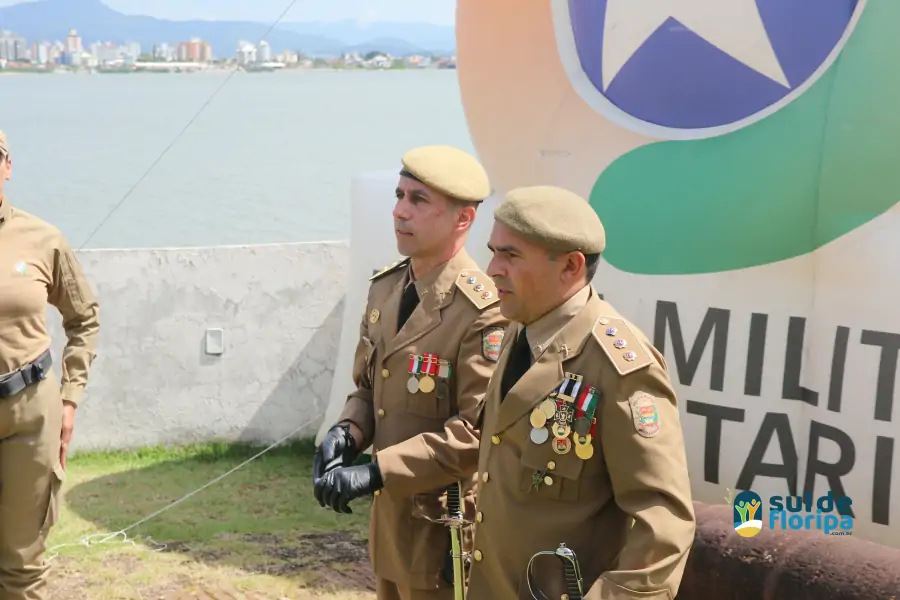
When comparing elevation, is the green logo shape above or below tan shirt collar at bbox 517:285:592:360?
above

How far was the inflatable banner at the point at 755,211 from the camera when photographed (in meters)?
3.42

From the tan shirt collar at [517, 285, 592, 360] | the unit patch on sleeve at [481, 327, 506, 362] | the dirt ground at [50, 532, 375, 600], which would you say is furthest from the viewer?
the dirt ground at [50, 532, 375, 600]

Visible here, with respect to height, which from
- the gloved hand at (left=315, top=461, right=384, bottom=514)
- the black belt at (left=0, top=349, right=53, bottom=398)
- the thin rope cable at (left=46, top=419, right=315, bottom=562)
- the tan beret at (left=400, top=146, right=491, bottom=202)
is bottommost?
the thin rope cable at (left=46, top=419, right=315, bottom=562)

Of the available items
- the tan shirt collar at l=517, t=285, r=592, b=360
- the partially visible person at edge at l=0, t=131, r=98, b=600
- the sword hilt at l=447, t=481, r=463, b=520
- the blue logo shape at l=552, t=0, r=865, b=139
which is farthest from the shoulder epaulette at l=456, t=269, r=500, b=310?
the blue logo shape at l=552, t=0, r=865, b=139

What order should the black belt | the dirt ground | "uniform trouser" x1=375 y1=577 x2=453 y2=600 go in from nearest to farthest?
"uniform trouser" x1=375 y1=577 x2=453 y2=600
the black belt
the dirt ground

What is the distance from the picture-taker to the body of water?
7.95 metres

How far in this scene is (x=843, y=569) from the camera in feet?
8.70

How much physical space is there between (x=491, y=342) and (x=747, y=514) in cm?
132

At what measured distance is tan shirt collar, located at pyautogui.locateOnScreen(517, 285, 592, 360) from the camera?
1957mm

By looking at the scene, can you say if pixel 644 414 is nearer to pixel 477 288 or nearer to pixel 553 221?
pixel 553 221

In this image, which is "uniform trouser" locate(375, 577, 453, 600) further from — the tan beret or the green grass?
the green grass

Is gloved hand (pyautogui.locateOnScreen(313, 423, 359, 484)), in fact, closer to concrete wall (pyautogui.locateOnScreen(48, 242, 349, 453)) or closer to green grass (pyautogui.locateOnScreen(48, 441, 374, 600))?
green grass (pyautogui.locateOnScreen(48, 441, 374, 600))

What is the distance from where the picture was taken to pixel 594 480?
1894 mm

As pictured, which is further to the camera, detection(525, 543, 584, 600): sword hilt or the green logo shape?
the green logo shape
